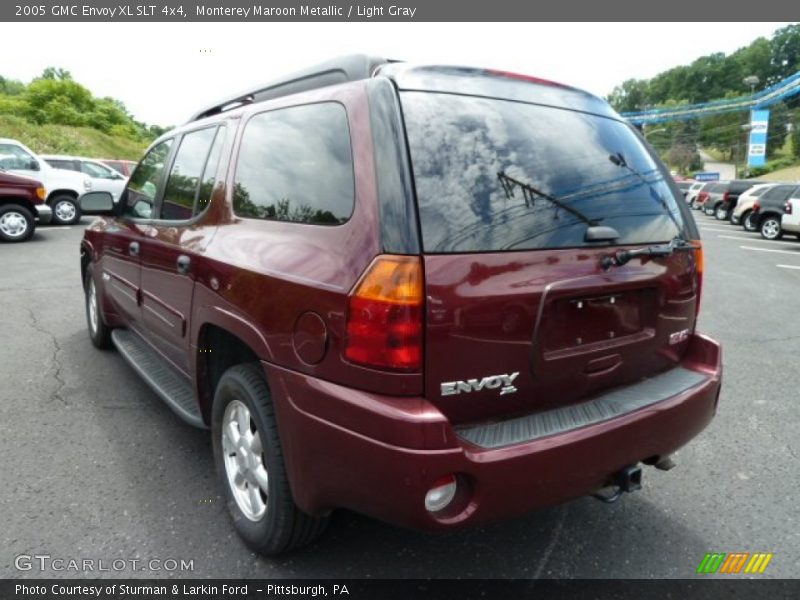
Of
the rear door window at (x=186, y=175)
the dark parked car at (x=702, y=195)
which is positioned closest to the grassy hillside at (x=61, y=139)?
the rear door window at (x=186, y=175)

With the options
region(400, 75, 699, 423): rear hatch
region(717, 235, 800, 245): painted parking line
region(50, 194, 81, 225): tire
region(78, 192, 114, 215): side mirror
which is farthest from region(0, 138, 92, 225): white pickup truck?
region(717, 235, 800, 245): painted parking line

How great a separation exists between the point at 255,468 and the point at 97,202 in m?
2.75

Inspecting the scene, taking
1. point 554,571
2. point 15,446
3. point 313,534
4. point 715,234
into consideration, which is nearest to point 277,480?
point 313,534

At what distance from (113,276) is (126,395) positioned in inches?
34.1

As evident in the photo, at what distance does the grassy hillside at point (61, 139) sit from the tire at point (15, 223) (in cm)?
2204

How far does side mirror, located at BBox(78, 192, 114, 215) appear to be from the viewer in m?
4.04

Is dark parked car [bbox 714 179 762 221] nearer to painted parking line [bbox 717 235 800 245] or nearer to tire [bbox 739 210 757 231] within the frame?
tire [bbox 739 210 757 231]

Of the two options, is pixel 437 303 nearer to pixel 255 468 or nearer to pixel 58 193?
pixel 255 468

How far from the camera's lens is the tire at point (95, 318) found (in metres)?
4.66

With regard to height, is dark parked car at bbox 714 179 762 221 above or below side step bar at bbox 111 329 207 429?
above

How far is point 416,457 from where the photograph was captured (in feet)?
5.44

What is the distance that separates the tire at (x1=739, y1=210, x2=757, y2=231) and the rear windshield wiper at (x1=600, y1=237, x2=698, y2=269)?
1846 centimetres

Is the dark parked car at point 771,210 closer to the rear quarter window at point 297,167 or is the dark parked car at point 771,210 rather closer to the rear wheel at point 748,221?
the rear wheel at point 748,221

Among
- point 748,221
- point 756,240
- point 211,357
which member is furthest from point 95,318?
point 748,221
